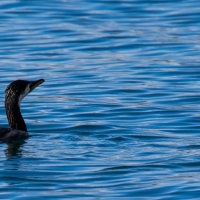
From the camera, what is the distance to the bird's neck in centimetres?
1413

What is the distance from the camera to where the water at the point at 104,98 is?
11211 mm

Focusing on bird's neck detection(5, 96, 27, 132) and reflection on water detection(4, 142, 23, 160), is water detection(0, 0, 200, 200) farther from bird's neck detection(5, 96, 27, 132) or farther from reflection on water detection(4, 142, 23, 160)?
bird's neck detection(5, 96, 27, 132)

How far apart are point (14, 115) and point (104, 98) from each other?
3.25m

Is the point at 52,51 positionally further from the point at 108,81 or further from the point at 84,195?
the point at 84,195

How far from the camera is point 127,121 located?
595 inches

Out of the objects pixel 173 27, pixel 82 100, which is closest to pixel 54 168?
pixel 82 100

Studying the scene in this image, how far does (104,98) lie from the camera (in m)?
17.1

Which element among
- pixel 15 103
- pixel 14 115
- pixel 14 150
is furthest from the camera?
pixel 15 103

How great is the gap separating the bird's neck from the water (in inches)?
11.1

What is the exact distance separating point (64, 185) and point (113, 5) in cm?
1810

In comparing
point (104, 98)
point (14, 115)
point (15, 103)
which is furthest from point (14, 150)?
point (104, 98)

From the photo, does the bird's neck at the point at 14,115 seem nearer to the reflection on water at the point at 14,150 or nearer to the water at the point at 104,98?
the water at the point at 104,98

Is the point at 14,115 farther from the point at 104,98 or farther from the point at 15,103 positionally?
the point at 104,98

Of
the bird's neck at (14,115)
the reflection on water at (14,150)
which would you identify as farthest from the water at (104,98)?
the bird's neck at (14,115)
